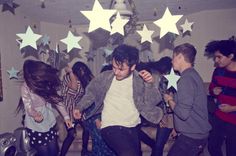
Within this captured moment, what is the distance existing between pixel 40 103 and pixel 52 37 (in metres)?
4.62

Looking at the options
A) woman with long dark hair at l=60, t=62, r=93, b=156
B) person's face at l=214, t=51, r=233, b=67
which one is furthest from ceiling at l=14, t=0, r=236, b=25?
person's face at l=214, t=51, r=233, b=67

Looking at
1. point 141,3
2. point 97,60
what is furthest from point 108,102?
point 97,60

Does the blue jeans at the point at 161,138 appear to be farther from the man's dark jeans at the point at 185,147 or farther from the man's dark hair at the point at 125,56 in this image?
the man's dark hair at the point at 125,56

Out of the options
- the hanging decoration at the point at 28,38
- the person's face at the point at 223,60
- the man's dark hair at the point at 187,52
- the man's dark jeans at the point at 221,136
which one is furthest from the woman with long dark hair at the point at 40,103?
the person's face at the point at 223,60

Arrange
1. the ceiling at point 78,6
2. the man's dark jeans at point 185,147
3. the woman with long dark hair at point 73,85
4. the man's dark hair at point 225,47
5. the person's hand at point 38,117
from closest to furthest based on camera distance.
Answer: the man's dark jeans at point 185,147 < the person's hand at point 38,117 < the man's dark hair at point 225,47 < the woman with long dark hair at point 73,85 < the ceiling at point 78,6

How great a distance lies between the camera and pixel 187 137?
3275 millimetres

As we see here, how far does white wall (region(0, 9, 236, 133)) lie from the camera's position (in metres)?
5.69

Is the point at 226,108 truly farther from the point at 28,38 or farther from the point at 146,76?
the point at 28,38

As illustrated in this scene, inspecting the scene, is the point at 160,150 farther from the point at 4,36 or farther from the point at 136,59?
the point at 4,36

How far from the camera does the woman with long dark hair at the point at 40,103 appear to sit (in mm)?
3780

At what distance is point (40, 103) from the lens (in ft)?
12.7

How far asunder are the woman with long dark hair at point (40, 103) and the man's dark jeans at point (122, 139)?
3.11 feet

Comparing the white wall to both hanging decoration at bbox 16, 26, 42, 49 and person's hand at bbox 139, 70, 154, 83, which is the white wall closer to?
hanging decoration at bbox 16, 26, 42, 49

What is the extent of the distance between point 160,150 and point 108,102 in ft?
5.73
